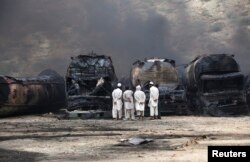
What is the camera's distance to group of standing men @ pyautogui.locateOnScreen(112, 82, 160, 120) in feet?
65.4

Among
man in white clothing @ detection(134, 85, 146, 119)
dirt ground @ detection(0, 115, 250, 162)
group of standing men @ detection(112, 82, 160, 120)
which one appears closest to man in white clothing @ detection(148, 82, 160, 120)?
group of standing men @ detection(112, 82, 160, 120)

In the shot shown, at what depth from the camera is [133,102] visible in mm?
20219

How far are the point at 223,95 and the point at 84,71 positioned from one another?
6.48m

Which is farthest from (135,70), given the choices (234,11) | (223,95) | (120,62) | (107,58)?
(234,11)

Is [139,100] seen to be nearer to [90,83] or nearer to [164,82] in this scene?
[164,82]

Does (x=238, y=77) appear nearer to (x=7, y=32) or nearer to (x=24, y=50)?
(x=24, y=50)

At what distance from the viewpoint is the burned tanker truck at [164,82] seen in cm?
2144

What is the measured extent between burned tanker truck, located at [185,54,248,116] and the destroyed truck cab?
406 centimetres

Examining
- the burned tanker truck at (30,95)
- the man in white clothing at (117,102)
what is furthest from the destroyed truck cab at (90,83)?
the burned tanker truck at (30,95)

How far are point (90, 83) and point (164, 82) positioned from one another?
3.53m

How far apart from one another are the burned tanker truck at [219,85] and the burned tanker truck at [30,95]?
7712 mm

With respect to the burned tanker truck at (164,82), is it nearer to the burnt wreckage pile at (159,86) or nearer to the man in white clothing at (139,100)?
the burnt wreckage pile at (159,86)

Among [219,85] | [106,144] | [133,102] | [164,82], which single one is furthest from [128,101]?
[106,144]

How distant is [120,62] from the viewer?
44406mm
